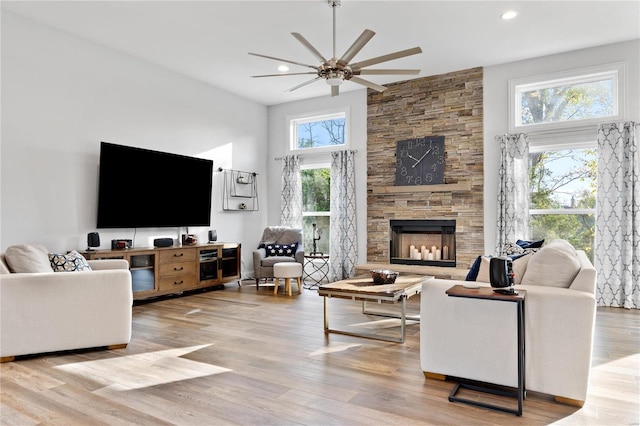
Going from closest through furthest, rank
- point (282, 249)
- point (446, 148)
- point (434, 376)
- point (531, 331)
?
point (531, 331) < point (434, 376) < point (446, 148) < point (282, 249)

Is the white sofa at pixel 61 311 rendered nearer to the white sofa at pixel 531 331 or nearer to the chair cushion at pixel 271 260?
the white sofa at pixel 531 331

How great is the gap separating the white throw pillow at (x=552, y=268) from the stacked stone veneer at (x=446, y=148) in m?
3.34

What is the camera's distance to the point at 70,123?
4.94 metres

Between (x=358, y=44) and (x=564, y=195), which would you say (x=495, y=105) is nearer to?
(x=564, y=195)

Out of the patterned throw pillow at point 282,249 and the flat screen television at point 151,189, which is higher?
the flat screen television at point 151,189

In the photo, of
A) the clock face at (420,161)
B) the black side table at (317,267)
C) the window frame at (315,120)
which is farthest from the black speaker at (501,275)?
the window frame at (315,120)

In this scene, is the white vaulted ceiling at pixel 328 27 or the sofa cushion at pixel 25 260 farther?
the white vaulted ceiling at pixel 328 27

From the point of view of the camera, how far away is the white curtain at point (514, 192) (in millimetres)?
5727

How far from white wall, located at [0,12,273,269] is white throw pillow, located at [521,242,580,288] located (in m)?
4.74

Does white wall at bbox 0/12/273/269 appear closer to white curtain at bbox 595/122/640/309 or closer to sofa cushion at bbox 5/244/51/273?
sofa cushion at bbox 5/244/51/273

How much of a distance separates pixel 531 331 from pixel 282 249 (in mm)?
4596

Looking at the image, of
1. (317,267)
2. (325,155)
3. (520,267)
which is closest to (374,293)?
(520,267)

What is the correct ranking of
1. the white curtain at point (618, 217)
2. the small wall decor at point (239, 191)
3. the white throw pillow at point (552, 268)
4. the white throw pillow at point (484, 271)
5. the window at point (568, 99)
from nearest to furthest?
the white throw pillow at point (552, 268) → the white throw pillow at point (484, 271) → the white curtain at point (618, 217) → the window at point (568, 99) → the small wall decor at point (239, 191)

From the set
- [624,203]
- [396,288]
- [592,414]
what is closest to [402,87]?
[624,203]
